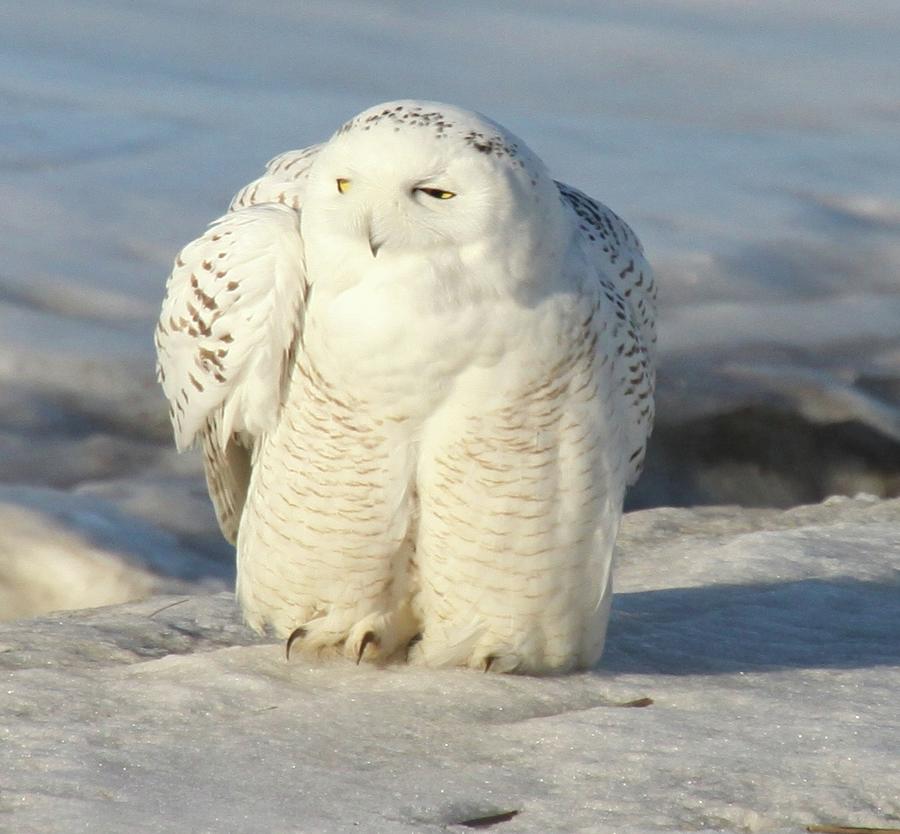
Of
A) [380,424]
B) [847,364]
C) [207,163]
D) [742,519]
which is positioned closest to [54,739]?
[380,424]

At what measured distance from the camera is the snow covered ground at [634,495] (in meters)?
3.30

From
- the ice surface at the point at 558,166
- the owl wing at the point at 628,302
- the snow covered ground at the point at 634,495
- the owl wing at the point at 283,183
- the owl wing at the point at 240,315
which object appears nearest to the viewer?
the snow covered ground at the point at 634,495

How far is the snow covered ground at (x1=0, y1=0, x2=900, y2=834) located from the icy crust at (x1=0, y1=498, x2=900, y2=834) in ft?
0.04

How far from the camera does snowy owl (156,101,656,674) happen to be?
3.60 meters

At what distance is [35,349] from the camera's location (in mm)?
8648

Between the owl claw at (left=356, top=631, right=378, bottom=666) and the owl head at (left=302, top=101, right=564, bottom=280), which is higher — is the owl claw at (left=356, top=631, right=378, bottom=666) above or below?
below

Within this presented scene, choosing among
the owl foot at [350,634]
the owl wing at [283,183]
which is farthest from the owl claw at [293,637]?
the owl wing at [283,183]

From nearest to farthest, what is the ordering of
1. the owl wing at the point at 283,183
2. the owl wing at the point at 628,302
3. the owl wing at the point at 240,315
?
1. the owl wing at the point at 240,315
2. the owl wing at the point at 628,302
3. the owl wing at the point at 283,183

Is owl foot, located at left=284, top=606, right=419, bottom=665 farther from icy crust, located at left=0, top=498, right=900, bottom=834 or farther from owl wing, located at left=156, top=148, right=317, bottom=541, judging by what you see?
owl wing, located at left=156, top=148, right=317, bottom=541

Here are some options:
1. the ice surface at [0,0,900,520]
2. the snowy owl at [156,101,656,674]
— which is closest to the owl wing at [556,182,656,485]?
the snowy owl at [156,101,656,674]

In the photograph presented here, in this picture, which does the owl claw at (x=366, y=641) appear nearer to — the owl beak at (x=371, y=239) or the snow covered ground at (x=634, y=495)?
the snow covered ground at (x=634, y=495)

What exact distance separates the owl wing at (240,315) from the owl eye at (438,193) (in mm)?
517

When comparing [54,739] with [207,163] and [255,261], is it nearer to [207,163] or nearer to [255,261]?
[255,261]

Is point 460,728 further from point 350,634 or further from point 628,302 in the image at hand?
point 628,302
